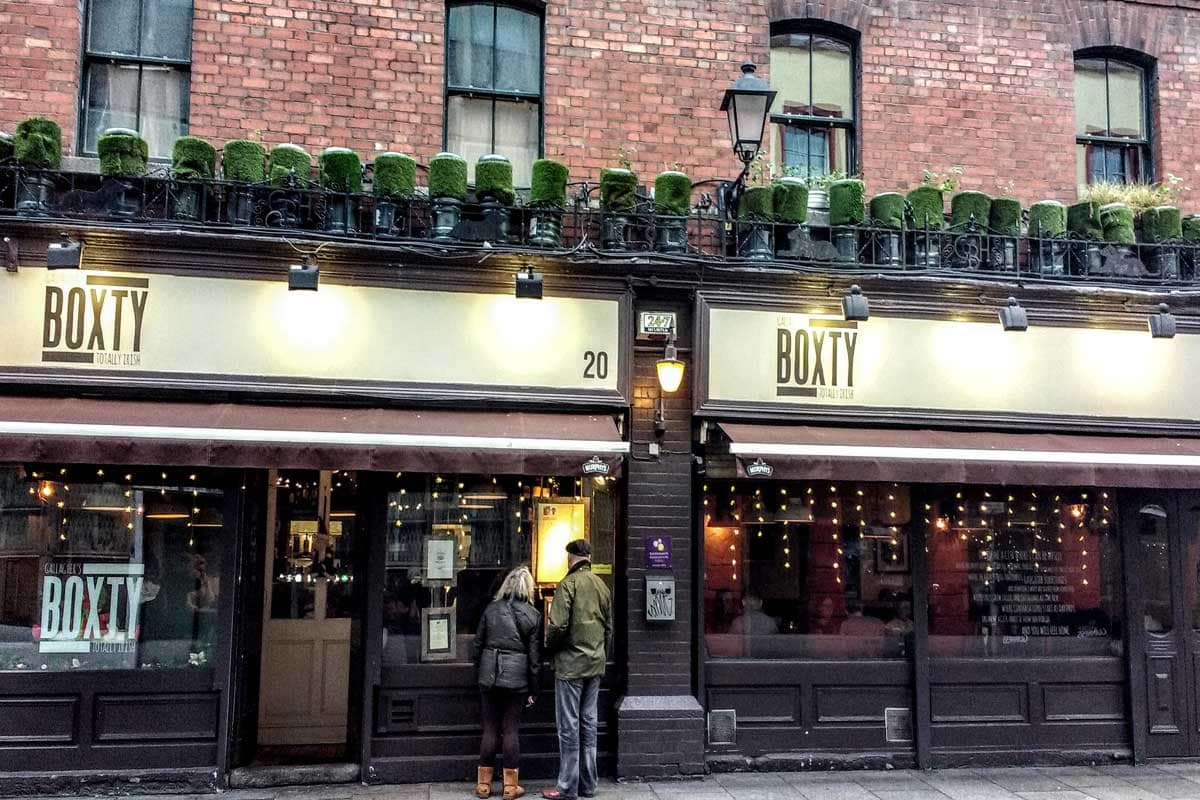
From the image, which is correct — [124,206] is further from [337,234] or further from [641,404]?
[641,404]

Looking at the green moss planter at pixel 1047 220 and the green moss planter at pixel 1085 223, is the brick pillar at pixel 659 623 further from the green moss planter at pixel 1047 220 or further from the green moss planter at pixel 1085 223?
the green moss planter at pixel 1085 223

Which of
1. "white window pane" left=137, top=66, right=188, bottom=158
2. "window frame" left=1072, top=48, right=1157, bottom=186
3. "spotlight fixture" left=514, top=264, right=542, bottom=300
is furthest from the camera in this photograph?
"window frame" left=1072, top=48, right=1157, bottom=186

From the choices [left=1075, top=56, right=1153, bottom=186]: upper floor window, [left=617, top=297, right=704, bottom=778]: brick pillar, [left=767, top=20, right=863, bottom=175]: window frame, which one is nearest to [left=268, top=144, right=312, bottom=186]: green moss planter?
[left=617, top=297, right=704, bottom=778]: brick pillar

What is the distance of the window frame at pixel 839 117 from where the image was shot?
30.1 ft

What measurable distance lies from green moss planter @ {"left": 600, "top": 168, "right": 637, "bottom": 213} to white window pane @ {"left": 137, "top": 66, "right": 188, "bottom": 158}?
386cm

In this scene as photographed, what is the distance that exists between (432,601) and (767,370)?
3624mm

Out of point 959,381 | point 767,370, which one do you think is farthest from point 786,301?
point 959,381

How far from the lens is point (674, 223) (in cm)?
817

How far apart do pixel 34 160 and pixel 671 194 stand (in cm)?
527

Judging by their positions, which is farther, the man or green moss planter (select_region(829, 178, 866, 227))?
green moss planter (select_region(829, 178, 866, 227))

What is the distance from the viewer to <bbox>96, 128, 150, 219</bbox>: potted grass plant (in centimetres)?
749

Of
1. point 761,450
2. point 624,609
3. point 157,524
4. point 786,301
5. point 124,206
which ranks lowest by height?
point 624,609

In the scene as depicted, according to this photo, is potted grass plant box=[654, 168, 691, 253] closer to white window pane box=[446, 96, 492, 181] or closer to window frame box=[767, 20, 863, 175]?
window frame box=[767, 20, 863, 175]

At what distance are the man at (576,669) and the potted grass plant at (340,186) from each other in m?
3.54
